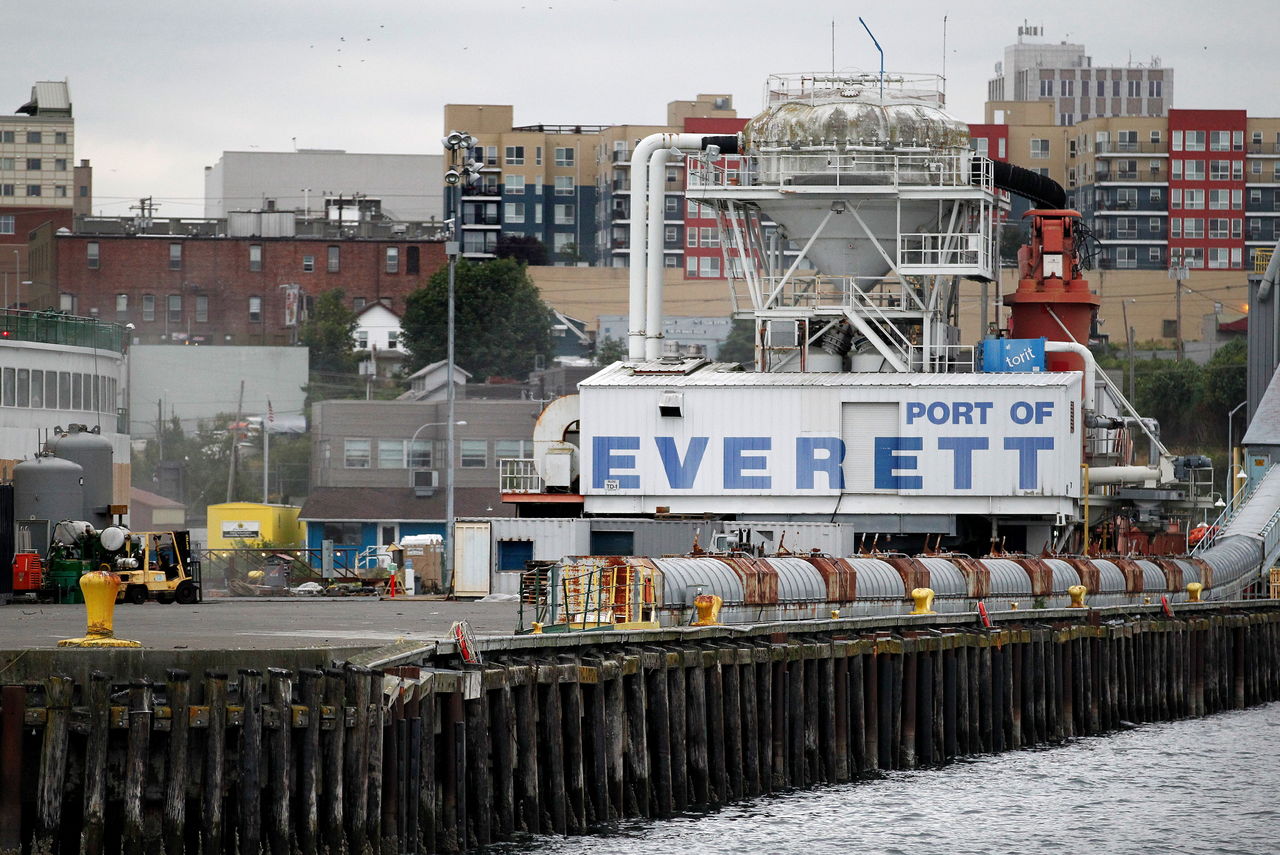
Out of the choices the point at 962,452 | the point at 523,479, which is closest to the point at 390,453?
the point at 523,479

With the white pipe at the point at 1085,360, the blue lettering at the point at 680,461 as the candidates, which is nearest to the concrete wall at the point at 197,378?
the white pipe at the point at 1085,360

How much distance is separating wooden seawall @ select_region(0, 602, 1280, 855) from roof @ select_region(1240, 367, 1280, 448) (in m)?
30.4

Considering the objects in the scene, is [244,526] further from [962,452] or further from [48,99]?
[48,99]

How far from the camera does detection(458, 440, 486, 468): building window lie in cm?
11838

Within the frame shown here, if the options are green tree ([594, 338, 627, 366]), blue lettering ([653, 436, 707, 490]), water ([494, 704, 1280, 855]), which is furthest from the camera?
green tree ([594, 338, 627, 366])

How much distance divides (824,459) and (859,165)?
9.51 metres

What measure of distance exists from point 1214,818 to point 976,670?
6.96 m

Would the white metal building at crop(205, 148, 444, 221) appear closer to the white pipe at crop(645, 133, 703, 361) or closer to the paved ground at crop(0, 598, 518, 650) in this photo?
the white pipe at crop(645, 133, 703, 361)

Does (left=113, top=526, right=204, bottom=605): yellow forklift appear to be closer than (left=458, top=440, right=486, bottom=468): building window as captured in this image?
Yes

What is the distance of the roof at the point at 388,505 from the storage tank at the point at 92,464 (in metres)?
45.5

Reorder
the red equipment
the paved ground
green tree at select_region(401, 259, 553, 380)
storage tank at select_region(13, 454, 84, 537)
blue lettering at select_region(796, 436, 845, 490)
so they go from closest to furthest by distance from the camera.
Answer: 1. the paved ground
2. storage tank at select_region(13, 454, 84, 537)
3. blue lettering at select_region(796, 436, 845, 490)
4. the red equipment
5. green tree at select_region(401, 259, 553, 380)

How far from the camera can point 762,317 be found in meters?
68.6

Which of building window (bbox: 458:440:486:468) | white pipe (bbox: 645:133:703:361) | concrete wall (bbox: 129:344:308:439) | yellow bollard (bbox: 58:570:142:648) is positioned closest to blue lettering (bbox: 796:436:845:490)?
white pipe (bbox: 645:133:703:361)

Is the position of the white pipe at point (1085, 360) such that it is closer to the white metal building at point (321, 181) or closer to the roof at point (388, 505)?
the roof at point (388, 505)
